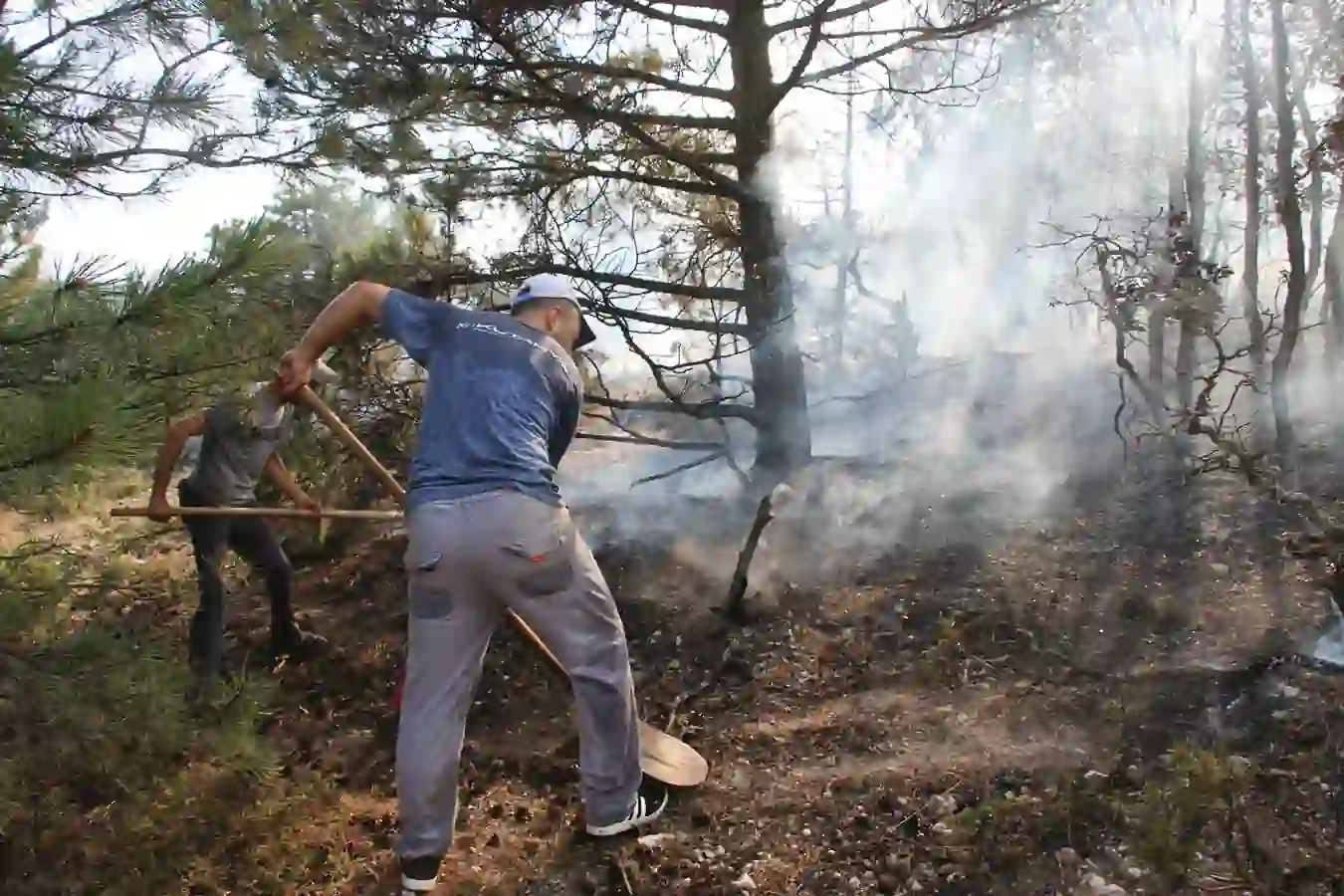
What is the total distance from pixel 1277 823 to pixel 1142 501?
4.55 meters

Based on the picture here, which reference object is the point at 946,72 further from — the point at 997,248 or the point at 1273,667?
the point at 997,248

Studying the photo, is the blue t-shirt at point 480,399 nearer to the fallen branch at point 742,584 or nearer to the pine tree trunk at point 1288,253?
the fallen branch at point 742,584

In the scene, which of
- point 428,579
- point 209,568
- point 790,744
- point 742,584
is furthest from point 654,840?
point 209,568

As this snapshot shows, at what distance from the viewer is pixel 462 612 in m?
2.89

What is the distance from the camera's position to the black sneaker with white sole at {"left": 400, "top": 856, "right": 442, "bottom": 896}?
115 inches

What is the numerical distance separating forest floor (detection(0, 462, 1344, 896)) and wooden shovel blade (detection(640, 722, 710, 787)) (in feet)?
0.27

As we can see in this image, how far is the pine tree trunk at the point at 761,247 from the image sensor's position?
21.0 ft

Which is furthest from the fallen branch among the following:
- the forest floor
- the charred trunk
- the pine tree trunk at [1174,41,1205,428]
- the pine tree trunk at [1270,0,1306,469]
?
the charred trunk

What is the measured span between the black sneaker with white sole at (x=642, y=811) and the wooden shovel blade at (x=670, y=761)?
0.04 metres

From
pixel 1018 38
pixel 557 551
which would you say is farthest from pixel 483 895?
pixel 1018 38

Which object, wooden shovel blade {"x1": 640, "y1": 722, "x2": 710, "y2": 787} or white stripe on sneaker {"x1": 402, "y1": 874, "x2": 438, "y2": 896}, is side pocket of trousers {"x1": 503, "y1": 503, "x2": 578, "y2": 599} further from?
wooden shovel blade {"x1": 640, "y1": 722, "x2": 710, "y2": 787}

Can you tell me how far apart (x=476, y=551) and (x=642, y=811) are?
3.85 ft

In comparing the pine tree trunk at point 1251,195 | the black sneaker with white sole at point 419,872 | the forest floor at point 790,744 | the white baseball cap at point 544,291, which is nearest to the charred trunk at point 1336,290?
the pine tree trunk at point 1251,195

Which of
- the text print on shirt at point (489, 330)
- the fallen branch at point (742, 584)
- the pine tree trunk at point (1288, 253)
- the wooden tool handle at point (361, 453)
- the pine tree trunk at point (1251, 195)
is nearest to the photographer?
the text print on shirt at point (489, 330)
